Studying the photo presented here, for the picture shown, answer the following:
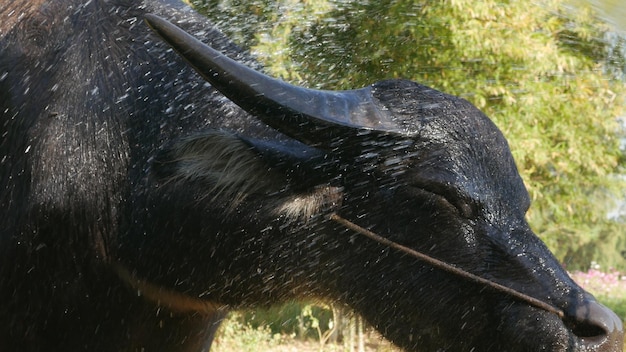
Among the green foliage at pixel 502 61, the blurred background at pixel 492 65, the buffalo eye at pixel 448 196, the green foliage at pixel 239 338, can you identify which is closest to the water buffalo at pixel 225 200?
the buffalo eye at pixel 448 196

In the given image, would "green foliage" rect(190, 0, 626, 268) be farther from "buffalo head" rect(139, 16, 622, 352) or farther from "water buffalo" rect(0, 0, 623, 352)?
"buffalo head" rect(139, 16, 622, 352)

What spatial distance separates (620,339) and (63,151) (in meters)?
1.97

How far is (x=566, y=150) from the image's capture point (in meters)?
10.2

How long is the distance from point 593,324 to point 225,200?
4.08ft

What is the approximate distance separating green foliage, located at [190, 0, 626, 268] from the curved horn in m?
1.88

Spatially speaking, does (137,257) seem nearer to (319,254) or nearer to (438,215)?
(319,254)

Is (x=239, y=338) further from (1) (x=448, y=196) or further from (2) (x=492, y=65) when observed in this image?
(1) (x=448, y=196)

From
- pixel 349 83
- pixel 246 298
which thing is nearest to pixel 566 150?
pixel 349 83

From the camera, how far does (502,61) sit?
8719mm

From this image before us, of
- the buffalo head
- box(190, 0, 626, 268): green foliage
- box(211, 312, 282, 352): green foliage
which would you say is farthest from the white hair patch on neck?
box(211, 312, 282, 352): green foliage

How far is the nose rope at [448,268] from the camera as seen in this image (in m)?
2.65

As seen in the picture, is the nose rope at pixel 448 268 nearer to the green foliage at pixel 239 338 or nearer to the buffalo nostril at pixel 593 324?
the buffalo nostril at pixel 593 324

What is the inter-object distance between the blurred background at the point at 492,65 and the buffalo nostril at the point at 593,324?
137cm

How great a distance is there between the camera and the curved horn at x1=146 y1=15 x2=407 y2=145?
8.21 ft
